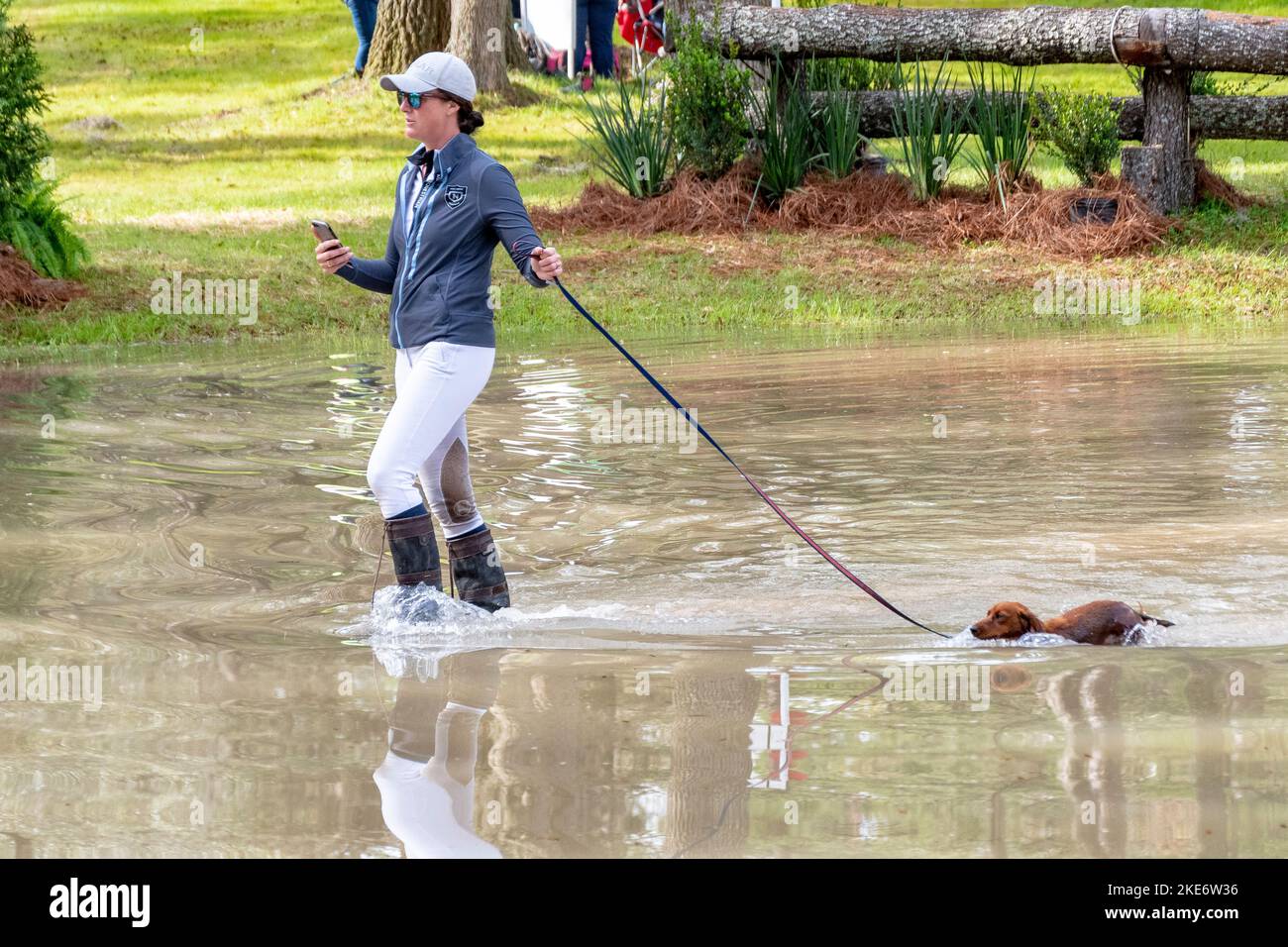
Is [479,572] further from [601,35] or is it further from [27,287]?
[601,35]

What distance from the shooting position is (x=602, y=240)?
17047 mm

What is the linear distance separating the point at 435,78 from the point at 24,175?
9.82 m

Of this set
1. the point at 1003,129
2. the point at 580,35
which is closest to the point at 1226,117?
the point at 1003,129

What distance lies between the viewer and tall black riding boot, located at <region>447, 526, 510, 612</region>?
255 inches

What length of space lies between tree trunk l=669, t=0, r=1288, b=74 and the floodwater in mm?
5235

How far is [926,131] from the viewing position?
16734 mm

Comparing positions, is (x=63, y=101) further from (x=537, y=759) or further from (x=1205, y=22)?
(x=537, y=759)

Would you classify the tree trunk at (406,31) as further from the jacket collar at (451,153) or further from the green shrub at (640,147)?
the jacket collar at (451,153)

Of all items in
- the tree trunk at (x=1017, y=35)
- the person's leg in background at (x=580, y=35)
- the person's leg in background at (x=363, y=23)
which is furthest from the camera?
the person's leg in background at (x=580, y=35)

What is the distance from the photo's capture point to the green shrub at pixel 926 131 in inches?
662

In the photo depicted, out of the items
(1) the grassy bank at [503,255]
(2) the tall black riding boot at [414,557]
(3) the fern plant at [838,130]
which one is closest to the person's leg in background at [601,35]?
(1) the grassy bank at [503,255]

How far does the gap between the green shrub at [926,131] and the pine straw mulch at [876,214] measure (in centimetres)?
21

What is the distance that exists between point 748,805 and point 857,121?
45.2 ft

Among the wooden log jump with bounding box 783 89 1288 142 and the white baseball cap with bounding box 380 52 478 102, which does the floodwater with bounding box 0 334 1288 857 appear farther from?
the wooden log jump with bounding box 783 89 1288 142
